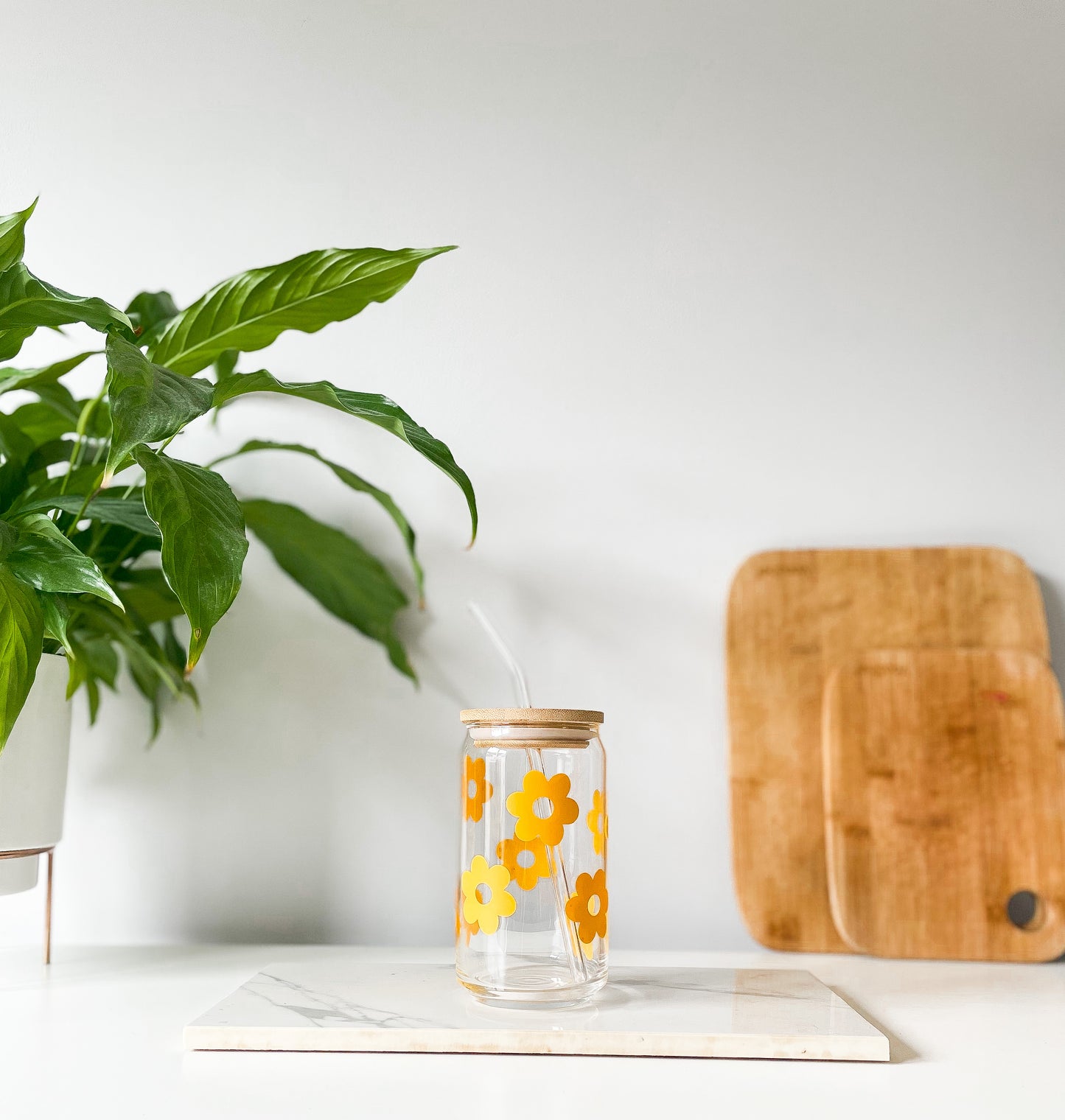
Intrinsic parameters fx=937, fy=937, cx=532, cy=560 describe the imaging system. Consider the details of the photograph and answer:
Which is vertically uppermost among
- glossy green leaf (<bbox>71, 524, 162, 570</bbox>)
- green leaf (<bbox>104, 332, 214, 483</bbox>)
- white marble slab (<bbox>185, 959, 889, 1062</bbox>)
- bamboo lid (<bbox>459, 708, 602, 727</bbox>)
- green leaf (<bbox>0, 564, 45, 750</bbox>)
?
green leaf (<bbox>104, 332, 214, 483</bbox>)

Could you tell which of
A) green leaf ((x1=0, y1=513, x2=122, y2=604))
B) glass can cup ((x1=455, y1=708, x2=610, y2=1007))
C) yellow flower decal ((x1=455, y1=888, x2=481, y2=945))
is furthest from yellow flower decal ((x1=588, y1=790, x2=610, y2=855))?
A: green leaf ((x1=0, y1=513, x2=122, y2=604))

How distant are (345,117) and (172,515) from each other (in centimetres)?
68

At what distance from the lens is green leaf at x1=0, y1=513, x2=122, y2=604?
26.1 inches

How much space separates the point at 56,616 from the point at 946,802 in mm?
812

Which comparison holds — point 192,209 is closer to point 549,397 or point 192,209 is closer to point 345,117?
point 345,117

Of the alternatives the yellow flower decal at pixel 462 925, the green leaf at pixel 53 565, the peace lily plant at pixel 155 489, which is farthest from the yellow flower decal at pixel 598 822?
the green leaf at pixel 53 565

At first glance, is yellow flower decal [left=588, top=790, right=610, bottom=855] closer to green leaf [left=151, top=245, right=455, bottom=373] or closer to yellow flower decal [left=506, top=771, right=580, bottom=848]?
yellow flower decal [left=506, top=771, right=580, bottom=848]

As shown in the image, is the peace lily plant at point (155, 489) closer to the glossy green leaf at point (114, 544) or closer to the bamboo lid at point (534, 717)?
the glossy green leaf at point (114, 544)

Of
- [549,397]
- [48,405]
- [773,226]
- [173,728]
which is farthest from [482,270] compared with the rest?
[173,728]

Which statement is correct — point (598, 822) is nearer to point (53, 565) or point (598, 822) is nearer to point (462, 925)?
point (462, 925)

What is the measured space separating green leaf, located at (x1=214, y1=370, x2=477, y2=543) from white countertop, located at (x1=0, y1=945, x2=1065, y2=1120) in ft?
1.24

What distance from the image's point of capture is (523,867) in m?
0.69

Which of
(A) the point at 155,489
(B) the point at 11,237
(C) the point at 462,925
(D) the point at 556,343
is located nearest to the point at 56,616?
(A) the point at 155,489

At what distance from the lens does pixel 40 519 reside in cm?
72
